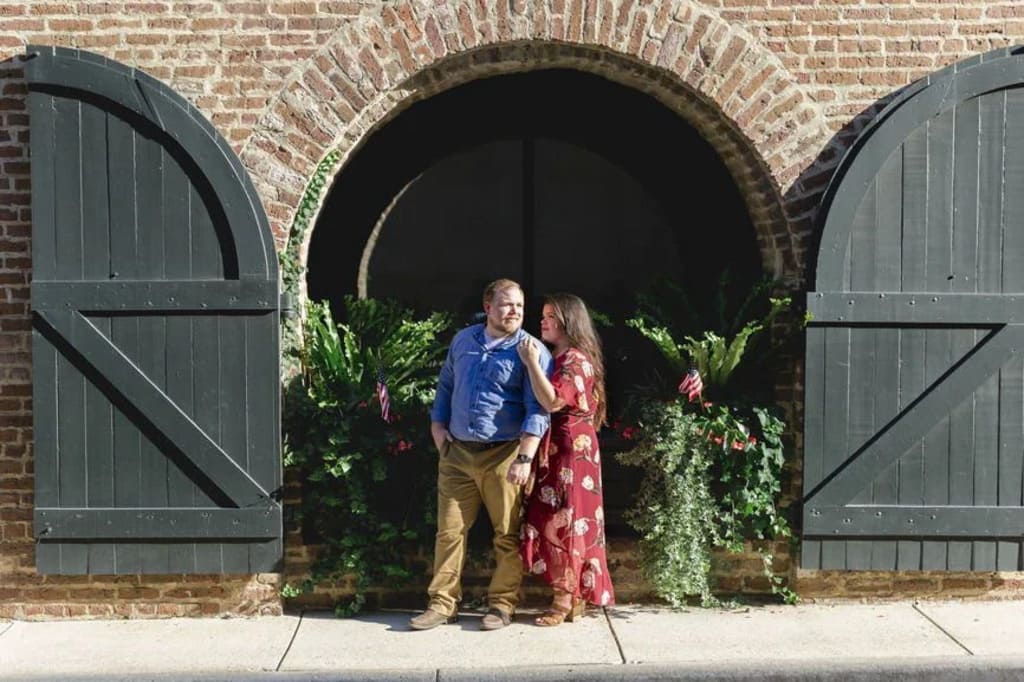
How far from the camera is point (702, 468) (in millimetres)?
5695

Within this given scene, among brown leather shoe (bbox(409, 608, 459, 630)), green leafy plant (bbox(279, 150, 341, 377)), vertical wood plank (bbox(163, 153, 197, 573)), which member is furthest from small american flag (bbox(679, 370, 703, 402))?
vertical wood plank (bbox(163, 153, 197, 573))

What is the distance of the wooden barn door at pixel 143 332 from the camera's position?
215 inches

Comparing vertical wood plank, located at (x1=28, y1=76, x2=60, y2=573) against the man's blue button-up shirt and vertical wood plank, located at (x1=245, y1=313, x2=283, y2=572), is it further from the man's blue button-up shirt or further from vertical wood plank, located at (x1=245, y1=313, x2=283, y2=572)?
the man's blue button-up shirt

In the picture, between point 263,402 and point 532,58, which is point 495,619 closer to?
point 263,402

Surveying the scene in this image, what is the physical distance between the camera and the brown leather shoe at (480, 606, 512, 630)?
5516mm

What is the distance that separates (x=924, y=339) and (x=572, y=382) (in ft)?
6.26

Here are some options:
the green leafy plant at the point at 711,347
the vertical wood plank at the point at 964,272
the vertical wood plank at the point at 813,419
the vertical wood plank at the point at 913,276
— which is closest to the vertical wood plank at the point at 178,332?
the green leafy plant at the point at 711,347

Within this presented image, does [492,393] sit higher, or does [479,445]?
[492,393]

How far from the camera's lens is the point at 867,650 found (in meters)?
5.17

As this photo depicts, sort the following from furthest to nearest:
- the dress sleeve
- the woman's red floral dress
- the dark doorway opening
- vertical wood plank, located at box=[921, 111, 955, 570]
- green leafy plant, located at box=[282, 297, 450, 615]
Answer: the dark doorway opening < green leafy plant, located at box=[282, 297, 450, 615] < vertical wood plank, located at box=[921, 111, 955, 570] < the woman's red floral dress < the dress sleeve

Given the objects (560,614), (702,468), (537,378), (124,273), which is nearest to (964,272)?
(702,468)

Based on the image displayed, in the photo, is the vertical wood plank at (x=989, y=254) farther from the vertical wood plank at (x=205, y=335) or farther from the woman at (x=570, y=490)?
the vertical wood plank at (x=205, y=335)

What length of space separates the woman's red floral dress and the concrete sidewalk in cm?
28

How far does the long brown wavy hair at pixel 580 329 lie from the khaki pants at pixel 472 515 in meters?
0.56
